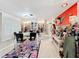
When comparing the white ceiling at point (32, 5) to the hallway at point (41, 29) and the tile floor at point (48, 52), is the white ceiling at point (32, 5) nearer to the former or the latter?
the hallway at point (41, 29)

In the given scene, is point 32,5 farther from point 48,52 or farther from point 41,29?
point 41,29

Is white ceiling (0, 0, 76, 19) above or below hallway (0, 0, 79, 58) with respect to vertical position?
above

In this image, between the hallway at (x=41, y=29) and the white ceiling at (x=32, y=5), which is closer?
the hallway at (x=41, y=29)

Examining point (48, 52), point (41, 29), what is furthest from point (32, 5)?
point (41, 29)

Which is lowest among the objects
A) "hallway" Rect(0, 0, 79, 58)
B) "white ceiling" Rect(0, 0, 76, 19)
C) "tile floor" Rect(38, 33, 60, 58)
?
"tile floor" Rect(38, 33, 60, 58)

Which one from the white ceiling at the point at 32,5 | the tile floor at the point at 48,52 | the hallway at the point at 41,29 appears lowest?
the tile floor at the point at 48,52

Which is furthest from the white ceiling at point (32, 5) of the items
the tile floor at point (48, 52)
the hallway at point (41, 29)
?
the tile floor at point (48, 52)

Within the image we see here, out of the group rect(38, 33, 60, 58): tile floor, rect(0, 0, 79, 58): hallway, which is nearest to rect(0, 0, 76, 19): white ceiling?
rect(0, 0, 79, 58): hallway

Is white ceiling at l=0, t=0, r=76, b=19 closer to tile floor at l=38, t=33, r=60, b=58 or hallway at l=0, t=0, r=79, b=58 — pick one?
hallway at l=0, t=0, r=79, b=58

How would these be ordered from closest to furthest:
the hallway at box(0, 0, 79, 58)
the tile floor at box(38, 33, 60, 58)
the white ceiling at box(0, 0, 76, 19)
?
Result: 1. the hallway at box(0, 0, 79, 58)
2. the tile floor at box(38, 33, 60, 58)
3. the white ceiling at box(0, 0, 76, 19)

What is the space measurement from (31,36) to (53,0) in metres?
4.92

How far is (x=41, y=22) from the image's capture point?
878 inches

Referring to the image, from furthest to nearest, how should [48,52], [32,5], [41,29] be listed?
[41,29] < [32,5] < [48,52]

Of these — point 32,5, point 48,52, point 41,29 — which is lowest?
point 48,52
